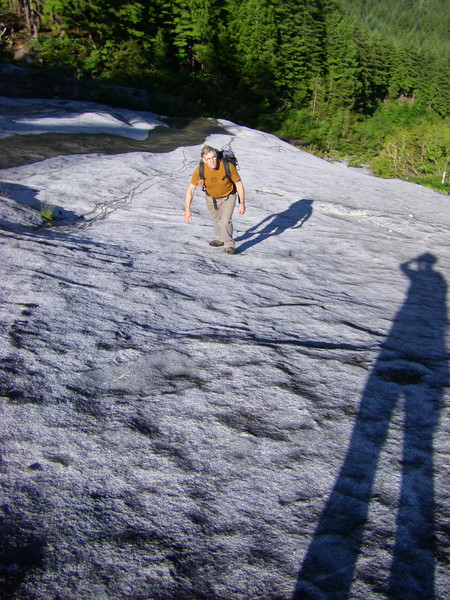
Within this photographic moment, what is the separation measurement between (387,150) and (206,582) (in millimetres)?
22884

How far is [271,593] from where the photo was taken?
2055 millimetres

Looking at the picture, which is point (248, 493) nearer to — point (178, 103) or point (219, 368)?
point (219, 368)

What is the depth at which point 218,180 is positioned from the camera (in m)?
6.35

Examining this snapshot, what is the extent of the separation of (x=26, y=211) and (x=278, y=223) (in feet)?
13.5

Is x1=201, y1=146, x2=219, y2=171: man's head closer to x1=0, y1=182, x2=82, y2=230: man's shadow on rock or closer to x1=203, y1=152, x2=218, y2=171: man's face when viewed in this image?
x1=203, y1=152, x2=218, y2=171: man's face

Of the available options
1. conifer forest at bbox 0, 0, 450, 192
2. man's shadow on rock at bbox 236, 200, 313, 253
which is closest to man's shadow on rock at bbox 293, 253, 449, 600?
man's shadow on rock at bbox 236, 200, 313, 253

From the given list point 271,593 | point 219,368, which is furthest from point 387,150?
point 271,593

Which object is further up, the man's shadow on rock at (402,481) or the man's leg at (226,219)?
the man's leg at (226,219)

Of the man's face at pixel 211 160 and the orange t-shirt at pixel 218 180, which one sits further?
the orange t-shirt at pixel 218 180

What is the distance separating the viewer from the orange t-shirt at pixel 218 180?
20.6ft

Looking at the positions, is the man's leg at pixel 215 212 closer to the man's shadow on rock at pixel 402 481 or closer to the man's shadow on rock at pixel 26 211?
the man's shadow on rock at pixel 26 211

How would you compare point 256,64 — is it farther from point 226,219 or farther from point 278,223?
point 226,219

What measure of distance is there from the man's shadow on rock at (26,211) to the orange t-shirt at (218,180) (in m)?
2.20

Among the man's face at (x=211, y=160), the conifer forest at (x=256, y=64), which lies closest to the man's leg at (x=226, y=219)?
the man's face at (x=211, y=160)
